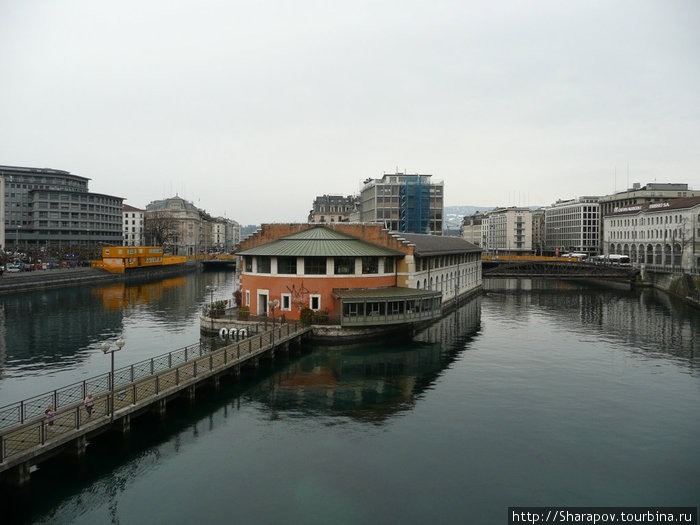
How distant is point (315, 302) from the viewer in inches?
2258

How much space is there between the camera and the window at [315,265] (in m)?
57.3

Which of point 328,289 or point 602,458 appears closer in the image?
point 602,458

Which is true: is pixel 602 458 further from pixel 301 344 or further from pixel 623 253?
pixel 623 253

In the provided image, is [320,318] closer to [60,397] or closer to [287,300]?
[287,300]

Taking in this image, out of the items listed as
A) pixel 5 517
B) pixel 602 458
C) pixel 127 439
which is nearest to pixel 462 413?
pixel 602 458

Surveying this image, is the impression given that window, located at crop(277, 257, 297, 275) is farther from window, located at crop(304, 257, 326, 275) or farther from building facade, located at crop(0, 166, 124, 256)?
building facade, located at crop(0, 166, 124, 256)

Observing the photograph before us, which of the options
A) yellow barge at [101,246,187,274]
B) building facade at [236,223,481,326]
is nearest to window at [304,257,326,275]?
building facade at [236,223,481,326]

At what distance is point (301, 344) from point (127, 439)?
997 inches

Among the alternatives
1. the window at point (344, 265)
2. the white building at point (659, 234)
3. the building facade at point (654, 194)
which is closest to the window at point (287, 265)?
the window at point (344, 265)

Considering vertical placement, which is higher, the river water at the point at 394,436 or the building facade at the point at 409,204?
the building facade at the point at 409,204

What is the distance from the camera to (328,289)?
57.2 m

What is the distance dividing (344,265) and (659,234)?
117 metres

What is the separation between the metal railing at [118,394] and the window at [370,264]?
13.5m

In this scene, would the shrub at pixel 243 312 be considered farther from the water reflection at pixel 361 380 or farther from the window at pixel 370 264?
the window at pixel 370 264
